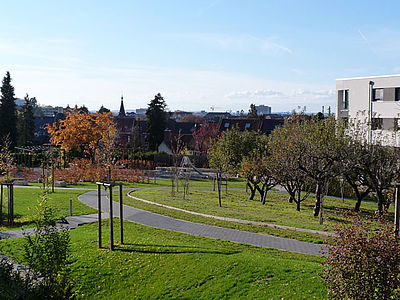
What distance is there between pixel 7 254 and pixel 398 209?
12.8m

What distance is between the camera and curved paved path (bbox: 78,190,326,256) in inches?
575

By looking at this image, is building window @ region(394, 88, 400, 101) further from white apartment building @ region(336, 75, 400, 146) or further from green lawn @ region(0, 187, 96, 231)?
green lawn @ region(0, 187, 96, 231)

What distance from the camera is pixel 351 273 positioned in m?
7.53

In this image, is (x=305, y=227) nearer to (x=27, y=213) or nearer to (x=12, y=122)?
(x=27, y=213)

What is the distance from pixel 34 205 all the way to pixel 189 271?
1417cm

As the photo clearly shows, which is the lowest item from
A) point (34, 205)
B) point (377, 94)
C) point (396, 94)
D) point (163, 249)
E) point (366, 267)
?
point (163, 249)

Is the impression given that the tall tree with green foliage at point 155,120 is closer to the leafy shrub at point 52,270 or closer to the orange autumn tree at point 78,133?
the orange autumn tree at point 78,133

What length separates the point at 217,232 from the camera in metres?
16.9

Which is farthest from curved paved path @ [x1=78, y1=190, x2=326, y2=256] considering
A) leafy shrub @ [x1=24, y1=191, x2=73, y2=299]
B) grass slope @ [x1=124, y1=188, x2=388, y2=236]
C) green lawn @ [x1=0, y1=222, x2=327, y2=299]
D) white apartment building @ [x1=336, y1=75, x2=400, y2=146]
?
white apartment building @ [x1=336, y1=75, x2=400, y2=146]

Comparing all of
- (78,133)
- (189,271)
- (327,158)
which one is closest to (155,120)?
(78,133)

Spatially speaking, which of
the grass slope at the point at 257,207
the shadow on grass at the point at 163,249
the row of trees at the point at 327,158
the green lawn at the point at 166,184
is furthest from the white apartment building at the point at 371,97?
the shadow on grass at the point at 163,249

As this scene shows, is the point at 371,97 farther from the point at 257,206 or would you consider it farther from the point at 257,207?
the point at 257,207

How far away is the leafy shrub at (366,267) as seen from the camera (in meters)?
7.39

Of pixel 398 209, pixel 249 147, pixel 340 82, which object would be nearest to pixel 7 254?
pixel 398 209
